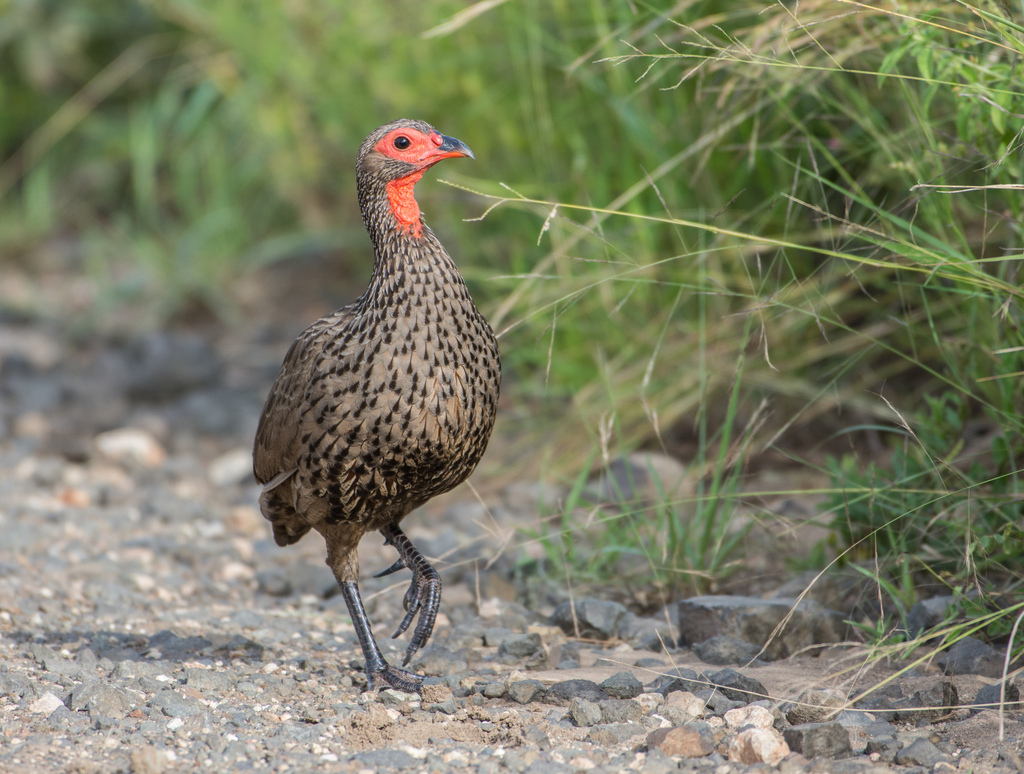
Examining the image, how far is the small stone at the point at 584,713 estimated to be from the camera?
2.57 metres

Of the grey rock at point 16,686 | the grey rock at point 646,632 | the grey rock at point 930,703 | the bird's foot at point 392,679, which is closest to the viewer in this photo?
the grey rock at point 930,703

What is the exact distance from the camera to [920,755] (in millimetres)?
2348

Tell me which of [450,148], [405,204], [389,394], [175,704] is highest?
[450,148]

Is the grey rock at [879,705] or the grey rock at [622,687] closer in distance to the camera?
the grey rock at [879,705]

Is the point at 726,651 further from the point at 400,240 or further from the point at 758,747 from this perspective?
the point at 400,240

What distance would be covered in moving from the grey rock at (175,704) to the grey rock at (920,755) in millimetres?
1566

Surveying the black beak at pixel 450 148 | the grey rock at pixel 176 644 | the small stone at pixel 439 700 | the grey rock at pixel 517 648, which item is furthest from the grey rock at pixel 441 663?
the black beak at pixel 450 148

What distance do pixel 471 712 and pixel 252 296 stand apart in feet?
18.1

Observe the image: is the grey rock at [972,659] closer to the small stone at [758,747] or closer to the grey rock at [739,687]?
the grey rock at [739,687]

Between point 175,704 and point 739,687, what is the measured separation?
4.37 ft

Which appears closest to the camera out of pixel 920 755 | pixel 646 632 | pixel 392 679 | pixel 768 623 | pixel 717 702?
pixel 920 755

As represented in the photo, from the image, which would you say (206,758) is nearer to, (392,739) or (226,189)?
(392,739)

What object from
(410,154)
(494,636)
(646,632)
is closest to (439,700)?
(494,636)

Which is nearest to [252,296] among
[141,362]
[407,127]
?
[141,362]
